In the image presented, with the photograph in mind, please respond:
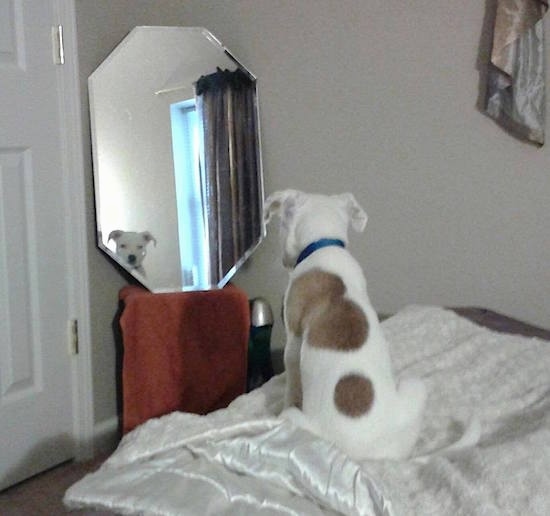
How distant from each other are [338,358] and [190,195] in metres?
1.32

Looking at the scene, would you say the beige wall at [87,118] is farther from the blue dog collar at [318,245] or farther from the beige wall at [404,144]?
the blue dog collar at [318,245]

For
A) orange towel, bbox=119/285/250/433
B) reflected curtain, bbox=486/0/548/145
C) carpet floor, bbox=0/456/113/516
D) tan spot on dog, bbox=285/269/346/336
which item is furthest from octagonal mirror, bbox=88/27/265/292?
tan spot on dog, bbox=285/269/346/336

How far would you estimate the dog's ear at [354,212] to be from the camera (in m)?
1.87

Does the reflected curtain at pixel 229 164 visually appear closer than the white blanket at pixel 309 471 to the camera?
No

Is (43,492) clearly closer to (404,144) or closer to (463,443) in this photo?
(463,443)

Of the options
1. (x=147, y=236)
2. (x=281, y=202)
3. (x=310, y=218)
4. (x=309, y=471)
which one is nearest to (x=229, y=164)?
(x=147, y=236)

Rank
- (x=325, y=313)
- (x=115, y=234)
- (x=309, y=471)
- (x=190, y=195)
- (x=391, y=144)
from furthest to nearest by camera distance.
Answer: (x=190, y=195), (x=115, y=234), (x=391, y=144), (x=325, y=313), (x=309, y=471)

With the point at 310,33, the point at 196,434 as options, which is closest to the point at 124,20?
the point at 310,33

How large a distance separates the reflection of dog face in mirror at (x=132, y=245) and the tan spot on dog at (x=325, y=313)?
1.04 meters

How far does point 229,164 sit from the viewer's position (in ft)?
8.93

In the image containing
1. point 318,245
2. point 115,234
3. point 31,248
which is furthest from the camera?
point 115,234

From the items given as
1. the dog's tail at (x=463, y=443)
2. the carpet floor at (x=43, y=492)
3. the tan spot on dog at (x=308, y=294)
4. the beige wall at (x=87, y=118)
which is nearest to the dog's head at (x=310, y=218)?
the tan spot on dog at (x=308, y=294)

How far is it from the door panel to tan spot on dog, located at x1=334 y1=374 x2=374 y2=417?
1.23 m

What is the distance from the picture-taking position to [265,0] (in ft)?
8.72
